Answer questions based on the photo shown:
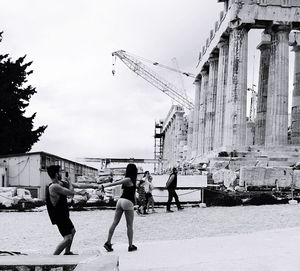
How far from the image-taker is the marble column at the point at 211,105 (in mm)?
46594

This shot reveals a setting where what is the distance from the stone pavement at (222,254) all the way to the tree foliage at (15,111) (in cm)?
2862

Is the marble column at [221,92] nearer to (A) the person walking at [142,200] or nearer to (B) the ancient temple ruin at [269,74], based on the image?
(B) the ancient temple ruin at [269,74]

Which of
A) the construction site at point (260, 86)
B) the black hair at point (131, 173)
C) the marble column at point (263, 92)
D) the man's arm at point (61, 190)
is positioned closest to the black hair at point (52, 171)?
the man's arm at point (61, 190)

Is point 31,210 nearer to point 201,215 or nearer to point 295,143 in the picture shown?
point 201,215

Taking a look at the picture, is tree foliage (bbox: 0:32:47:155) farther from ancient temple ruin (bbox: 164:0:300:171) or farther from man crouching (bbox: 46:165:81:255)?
man crouching (bbox: 46:165:81:255)

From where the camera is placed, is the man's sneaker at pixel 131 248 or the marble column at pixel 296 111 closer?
the man's sneaker at pixel 131 248

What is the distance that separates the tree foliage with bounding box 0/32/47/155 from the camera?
125 feet

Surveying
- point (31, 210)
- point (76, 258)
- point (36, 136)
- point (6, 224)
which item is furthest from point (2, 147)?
point (76, 258)

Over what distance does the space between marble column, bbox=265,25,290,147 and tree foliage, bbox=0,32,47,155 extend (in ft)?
58.0

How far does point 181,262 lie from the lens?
8477 mm

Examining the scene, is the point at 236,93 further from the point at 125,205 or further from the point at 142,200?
the point at 125,205

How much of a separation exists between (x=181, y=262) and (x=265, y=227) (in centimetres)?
605

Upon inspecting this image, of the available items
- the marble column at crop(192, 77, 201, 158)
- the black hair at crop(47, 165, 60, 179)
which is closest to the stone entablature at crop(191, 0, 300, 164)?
the marble column at crop(192, 77, 201, 158)

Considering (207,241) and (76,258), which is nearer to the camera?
(76,258)
